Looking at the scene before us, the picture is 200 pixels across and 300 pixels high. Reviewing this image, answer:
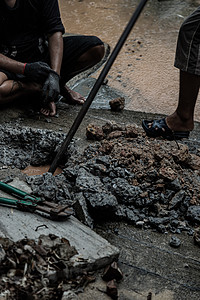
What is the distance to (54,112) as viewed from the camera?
3.08 metres

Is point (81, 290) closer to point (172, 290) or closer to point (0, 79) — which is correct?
point (172, 290)

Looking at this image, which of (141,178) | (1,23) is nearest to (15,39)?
(1,23)

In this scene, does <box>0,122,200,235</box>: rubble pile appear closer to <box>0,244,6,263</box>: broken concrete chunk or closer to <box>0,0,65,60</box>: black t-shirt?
<box>0,244,6,263</box>: broken concrete chunk

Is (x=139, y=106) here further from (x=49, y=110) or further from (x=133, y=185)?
(x=133, y=185)

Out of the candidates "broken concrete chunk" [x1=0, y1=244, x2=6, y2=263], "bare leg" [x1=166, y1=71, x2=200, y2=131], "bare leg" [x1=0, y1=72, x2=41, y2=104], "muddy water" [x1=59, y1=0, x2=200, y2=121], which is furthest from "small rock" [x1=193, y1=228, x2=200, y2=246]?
"bare leg" [x1=0, y1=72, x2=41, y2=104]

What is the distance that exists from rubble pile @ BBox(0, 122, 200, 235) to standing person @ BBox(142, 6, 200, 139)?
0.20m

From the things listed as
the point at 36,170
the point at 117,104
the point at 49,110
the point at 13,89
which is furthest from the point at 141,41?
the point at 36,170

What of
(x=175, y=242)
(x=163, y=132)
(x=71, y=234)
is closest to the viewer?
(x=71, y=234)

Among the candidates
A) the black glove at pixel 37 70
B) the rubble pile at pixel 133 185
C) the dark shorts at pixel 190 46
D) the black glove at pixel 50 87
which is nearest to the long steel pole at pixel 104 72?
the rubble pile at pixel 133 185

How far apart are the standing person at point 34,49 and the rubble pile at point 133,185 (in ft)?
2.94

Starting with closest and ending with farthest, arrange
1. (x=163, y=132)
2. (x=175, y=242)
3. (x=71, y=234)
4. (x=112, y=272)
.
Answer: (x=112, y=272) → (x=71, y=234) → (x=175, y=242) → (x=163, y=132)

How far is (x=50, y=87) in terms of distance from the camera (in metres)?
2.86

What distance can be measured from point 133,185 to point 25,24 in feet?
6.00

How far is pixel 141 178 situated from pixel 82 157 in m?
0.49
